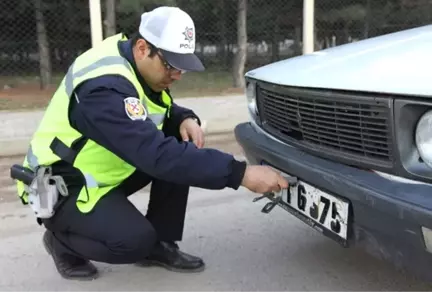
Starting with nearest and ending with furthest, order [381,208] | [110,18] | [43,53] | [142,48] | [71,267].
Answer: [381,208]
[142,48]
[71,267]
[110,18]
[43,53]

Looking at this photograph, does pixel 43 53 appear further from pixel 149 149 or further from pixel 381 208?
pixel 381 208

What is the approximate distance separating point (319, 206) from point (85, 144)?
3.47ft

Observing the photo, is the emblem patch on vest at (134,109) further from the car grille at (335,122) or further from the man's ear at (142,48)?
the car grille at (335,122)

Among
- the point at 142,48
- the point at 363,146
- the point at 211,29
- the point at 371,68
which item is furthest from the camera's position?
the point at 211,29

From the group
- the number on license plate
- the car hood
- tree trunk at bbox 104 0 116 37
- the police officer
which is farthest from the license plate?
tree trunk at bbox 104 0 116 37

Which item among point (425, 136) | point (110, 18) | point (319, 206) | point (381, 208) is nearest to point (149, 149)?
point (319, 206)

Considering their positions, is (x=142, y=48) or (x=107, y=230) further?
(x=107, y=230)

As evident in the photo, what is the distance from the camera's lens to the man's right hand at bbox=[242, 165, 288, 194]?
8.51 feet

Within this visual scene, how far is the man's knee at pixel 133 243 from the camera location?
2844 millimetres

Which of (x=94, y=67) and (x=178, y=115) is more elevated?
(x=94, y=67)

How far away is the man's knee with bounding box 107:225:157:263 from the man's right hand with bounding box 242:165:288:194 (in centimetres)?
57

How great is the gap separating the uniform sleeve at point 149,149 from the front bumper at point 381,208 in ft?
1.07

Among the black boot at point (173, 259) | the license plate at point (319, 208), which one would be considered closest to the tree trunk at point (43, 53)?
the black boot at point (173, 259)

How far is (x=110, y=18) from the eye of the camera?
36.4ft
